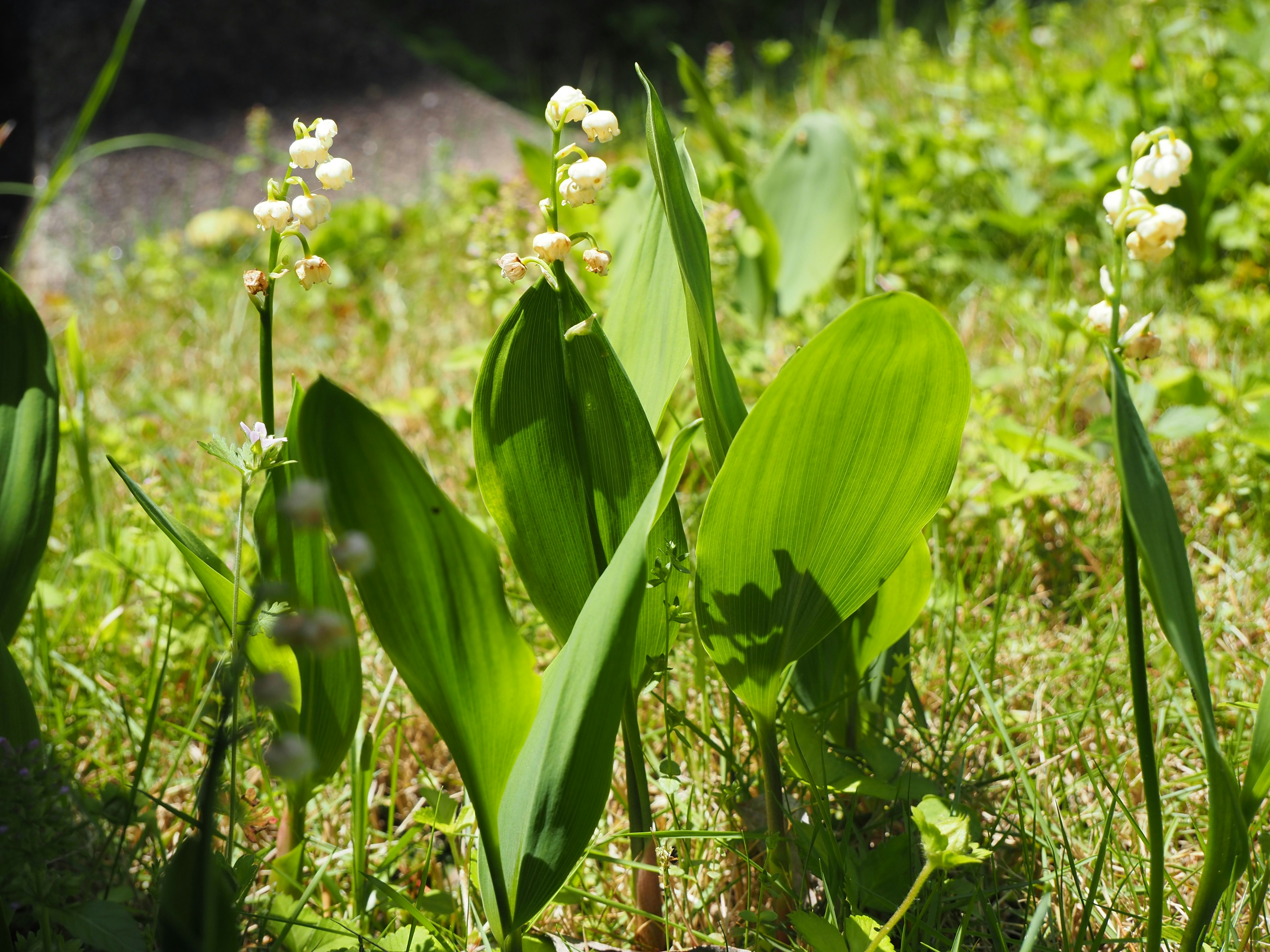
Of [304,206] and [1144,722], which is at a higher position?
[304,206]

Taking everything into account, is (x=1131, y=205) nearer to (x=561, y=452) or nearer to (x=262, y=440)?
(x=561, y=452)

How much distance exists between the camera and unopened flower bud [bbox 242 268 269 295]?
0.63 meters

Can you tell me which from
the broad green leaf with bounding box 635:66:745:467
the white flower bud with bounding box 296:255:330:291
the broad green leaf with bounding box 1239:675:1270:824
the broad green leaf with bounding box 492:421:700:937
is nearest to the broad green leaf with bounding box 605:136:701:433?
the broad green leaf with bounding box 635:66:745:467

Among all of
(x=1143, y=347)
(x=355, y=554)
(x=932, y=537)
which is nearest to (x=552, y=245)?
(x=355, y=554)

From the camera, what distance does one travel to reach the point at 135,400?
193 centimetres

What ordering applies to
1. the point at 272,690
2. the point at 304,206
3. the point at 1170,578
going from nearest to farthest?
the point at 272,690, the point at 1170,578, the point at 304,206

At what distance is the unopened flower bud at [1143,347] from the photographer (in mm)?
573

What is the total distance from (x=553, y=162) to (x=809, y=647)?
39 centimetres

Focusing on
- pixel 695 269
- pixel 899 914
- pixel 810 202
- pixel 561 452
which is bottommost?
pixel 899 914

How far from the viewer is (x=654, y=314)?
77 centimetres

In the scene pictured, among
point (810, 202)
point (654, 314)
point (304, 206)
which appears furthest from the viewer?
point (810, 202)

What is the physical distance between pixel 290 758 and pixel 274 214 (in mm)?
389

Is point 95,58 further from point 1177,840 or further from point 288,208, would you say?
point 1177,840

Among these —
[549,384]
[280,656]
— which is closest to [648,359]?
[549,384]
